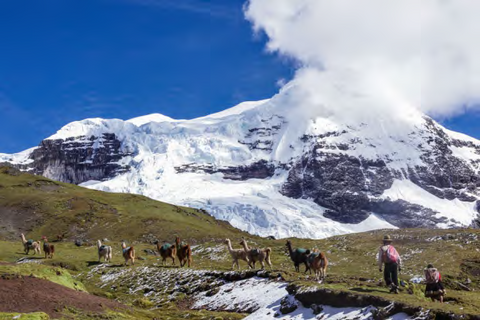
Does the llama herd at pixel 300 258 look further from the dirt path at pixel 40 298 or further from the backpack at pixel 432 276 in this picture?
the dirt path at pixel 40 298

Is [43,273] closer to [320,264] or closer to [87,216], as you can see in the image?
[320,264]

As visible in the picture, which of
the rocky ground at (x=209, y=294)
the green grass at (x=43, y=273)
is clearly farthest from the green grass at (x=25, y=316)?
the green grass at (x=43, y=273)

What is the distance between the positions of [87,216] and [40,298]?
100847 millimetres

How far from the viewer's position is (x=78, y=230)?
11625 centimetres

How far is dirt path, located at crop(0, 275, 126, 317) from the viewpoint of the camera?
27.4 metres

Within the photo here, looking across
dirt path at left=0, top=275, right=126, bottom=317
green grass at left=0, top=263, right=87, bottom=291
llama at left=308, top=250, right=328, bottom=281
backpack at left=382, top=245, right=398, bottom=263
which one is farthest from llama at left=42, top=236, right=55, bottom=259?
backpack at left=382, top=245, right=398, bottom=263

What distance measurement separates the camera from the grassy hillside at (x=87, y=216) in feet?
375

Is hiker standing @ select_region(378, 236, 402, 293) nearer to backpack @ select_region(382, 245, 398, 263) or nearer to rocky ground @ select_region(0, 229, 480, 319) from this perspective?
backpack @ select_region(382, 245, 398, 263)

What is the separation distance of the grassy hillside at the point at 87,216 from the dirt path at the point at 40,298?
7731 cm

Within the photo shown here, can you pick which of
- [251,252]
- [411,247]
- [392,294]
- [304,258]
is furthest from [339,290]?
[411,247]

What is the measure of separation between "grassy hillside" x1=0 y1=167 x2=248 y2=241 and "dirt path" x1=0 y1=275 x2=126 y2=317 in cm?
7731

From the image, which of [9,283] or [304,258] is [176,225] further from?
[9,283]

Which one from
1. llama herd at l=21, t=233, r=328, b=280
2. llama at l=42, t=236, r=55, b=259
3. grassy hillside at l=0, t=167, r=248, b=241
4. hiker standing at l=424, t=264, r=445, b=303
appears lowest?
hiker standing at l=424, t=264, r=445, b=303

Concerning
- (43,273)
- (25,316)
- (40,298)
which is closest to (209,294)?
(43,273)
